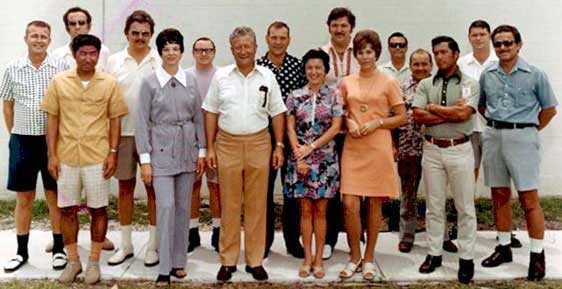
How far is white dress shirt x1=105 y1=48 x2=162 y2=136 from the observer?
5.02 metres

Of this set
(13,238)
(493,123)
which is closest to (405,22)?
(493,123)

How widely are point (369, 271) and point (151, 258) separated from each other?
1.72m

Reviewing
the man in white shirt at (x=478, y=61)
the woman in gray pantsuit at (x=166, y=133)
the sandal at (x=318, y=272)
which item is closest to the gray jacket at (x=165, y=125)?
the woman in gray pantsuit at (x=166, y=133)

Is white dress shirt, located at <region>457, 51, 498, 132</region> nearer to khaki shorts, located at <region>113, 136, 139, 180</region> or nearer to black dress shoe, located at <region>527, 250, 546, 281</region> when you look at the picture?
black dress shoe, located at <region>527, 250, 546, 281</region>

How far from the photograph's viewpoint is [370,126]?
467cm

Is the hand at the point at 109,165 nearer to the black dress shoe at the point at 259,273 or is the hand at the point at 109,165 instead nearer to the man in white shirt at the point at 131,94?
the man in white shirt at the point at 131,94

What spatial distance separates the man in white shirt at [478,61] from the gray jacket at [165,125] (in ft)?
7.97

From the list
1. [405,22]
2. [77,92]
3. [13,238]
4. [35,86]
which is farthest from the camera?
[405,22]

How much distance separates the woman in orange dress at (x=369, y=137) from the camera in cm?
469

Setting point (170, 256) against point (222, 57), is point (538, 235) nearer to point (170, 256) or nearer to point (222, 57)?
point (170, 256)

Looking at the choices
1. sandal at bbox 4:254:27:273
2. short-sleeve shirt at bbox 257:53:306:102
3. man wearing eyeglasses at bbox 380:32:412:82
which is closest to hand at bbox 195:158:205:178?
short-sleeve shirt at bbox 257:53:306:102

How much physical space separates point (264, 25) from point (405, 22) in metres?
1.56

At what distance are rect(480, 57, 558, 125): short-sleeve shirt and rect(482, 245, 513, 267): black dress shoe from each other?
107 centimetres

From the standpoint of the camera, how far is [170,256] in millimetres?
4777
